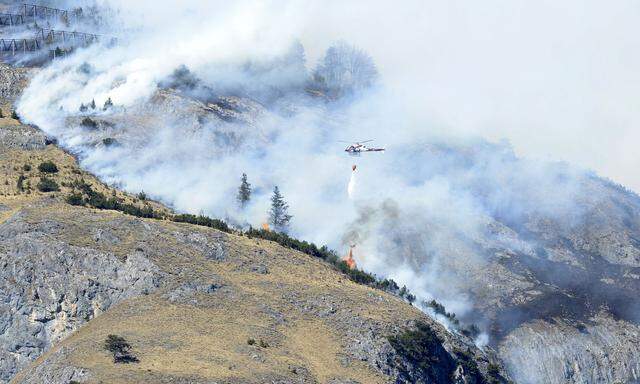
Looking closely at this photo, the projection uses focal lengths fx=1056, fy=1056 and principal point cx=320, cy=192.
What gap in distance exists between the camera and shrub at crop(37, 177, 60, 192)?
157m

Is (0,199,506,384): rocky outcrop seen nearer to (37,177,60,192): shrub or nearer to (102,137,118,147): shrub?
(37,177,60,192): shrub

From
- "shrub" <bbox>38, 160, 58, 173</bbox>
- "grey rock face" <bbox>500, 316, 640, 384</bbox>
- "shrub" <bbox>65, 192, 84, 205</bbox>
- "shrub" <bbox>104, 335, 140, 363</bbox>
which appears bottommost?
"grey rock face" <bbox>500, 316, 640, 384</bbox>

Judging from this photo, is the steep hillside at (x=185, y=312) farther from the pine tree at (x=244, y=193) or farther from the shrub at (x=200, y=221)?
the pine tree at (x=244, y=193)

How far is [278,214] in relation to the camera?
185 meters

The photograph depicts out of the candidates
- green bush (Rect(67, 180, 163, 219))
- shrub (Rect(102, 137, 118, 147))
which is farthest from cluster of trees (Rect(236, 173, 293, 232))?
green bush (Rect(67, 180, 163, 219))

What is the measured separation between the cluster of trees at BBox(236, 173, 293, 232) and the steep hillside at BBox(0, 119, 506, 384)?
94.3 ft

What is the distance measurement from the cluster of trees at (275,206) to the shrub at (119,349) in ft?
229

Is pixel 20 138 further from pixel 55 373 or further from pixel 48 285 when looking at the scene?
pixel 55 373

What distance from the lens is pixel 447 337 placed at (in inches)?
5743

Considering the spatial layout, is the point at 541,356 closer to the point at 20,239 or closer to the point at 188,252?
the point at 188,252

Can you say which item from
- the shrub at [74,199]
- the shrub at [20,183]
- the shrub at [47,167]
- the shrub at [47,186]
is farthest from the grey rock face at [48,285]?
the shrub at [47,167]

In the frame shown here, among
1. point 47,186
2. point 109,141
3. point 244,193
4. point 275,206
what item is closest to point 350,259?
point 275,206

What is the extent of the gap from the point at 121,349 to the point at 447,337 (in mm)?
50718

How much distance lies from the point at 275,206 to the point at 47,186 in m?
42.6
